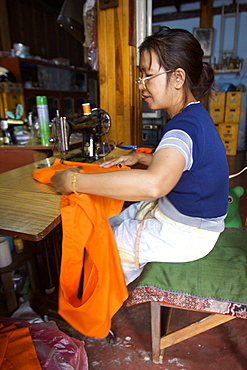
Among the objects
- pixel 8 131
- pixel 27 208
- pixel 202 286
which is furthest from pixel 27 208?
pixel 8 131

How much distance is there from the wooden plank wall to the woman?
4.75ft

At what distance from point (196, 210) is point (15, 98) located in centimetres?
359

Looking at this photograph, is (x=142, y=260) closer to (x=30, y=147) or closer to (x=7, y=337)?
(x=7, y=337)

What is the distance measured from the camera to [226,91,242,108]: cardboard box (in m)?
6.53

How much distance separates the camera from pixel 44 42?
6.17m

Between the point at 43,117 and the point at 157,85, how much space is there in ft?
A: 5.42

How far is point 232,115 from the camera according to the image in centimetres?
672

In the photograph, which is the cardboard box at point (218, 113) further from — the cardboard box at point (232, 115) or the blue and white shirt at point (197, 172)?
the blue and white shirt at point (197, 172)

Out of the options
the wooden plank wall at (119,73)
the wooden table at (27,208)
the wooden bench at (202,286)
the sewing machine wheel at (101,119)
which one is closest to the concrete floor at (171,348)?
the wooden bench at (202,286)

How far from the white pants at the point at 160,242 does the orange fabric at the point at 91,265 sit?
0.23 feet

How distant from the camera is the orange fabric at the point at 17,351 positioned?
103 cm

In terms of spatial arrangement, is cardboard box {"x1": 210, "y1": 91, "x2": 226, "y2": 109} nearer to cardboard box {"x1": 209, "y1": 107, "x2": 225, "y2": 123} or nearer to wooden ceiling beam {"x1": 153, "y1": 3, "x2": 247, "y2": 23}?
cardboard box {"x1": 209, "y1": 107, "x2": 225, "y2": 123}

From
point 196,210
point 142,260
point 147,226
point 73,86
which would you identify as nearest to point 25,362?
point 142,260

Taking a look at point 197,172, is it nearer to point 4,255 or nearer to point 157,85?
point 157,85
